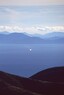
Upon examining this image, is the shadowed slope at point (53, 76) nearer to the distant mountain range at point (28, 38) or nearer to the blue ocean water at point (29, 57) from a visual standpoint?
the blue ocean water at point (29, 57)

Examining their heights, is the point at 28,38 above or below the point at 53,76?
above

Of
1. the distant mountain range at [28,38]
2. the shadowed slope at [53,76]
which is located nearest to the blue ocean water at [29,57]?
the distant mountain range at [28,38]

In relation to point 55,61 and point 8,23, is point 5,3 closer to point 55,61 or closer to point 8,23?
point 8,23

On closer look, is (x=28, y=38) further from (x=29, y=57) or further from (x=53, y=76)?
(x=53, y=76)

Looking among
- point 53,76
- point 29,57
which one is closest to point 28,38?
point 29,57

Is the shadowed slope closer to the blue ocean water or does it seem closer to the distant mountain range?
the blue ocean water

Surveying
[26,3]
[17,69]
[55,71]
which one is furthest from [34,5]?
[55,71]
